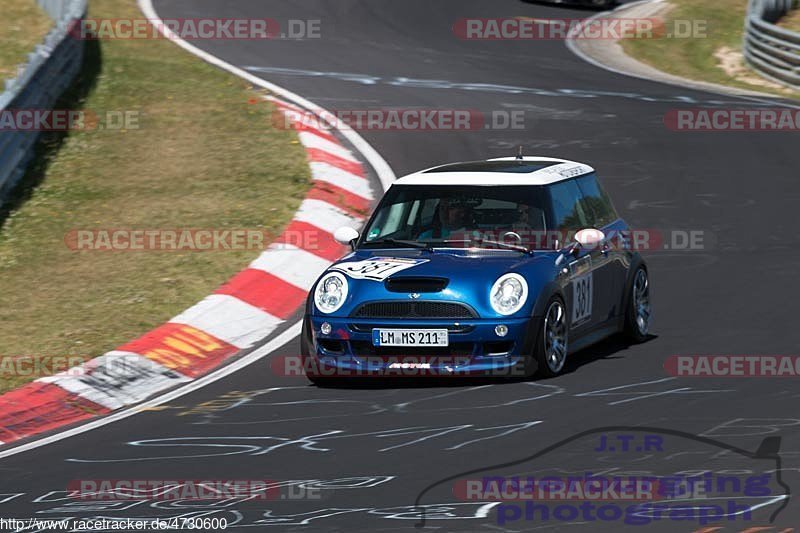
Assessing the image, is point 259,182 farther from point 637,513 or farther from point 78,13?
point 637,513

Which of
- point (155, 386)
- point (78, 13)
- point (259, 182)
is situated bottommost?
point (155, 386)

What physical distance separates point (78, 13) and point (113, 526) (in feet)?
54.7

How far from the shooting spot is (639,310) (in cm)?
1163

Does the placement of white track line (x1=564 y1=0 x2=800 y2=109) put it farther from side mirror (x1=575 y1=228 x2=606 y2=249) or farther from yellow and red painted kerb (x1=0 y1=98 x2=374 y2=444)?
side mirror (x1=575 y1=228 x2=606 y2=249)

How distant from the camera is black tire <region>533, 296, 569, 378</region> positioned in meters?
9.98

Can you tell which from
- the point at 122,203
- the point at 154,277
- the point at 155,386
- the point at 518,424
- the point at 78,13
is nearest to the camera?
the point at 518,424

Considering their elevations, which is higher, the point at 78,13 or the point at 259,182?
the point at 78,13

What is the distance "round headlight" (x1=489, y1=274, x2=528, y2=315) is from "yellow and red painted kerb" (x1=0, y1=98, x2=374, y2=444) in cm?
242

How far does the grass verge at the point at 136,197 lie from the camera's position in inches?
489

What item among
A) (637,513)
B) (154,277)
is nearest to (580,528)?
(637,513)

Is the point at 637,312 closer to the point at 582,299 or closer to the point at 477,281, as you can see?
the point at 582,299

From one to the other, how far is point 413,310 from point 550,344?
3.14 ft

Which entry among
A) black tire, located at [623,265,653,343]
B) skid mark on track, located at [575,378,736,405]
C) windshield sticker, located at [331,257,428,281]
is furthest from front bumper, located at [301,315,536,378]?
black tire, located at [623,265,653,343]

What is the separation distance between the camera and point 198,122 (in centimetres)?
1941
